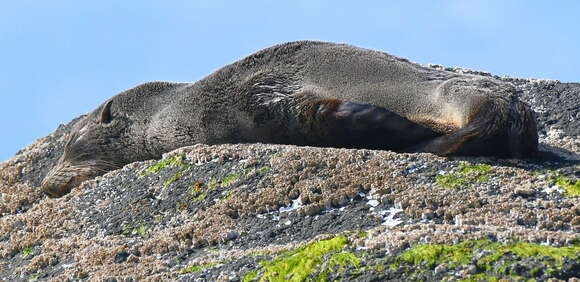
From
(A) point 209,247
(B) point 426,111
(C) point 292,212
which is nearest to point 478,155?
(B) point 426,111

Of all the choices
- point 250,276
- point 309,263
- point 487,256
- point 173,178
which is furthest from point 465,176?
point 173,178

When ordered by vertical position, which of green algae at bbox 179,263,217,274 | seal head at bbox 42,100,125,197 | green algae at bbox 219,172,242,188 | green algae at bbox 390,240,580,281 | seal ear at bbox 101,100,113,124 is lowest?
green algae at bbox 390,240,580,281

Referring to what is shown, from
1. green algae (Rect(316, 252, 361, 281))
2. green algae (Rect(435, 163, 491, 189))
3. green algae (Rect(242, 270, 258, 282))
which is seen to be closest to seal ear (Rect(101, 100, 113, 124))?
green algae (Rect(435, 163, 491, 189))

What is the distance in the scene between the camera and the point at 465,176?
12.6m

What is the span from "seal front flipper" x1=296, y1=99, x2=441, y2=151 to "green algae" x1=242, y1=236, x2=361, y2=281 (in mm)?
4916

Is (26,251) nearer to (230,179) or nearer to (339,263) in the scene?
(230,179)

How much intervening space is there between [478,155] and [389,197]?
255 cm

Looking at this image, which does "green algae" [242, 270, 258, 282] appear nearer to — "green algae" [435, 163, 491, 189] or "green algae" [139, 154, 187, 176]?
"green algae" [435, 163, 491, 189]

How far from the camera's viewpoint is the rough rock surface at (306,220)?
9273 millimetres

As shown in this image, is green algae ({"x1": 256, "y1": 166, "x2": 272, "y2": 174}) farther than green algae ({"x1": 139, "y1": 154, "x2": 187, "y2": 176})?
No

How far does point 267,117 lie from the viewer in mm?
16375

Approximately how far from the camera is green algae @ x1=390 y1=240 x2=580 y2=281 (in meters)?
8.65

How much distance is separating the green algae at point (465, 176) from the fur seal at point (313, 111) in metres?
1.04

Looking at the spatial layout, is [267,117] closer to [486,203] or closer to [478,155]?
[478,155]
